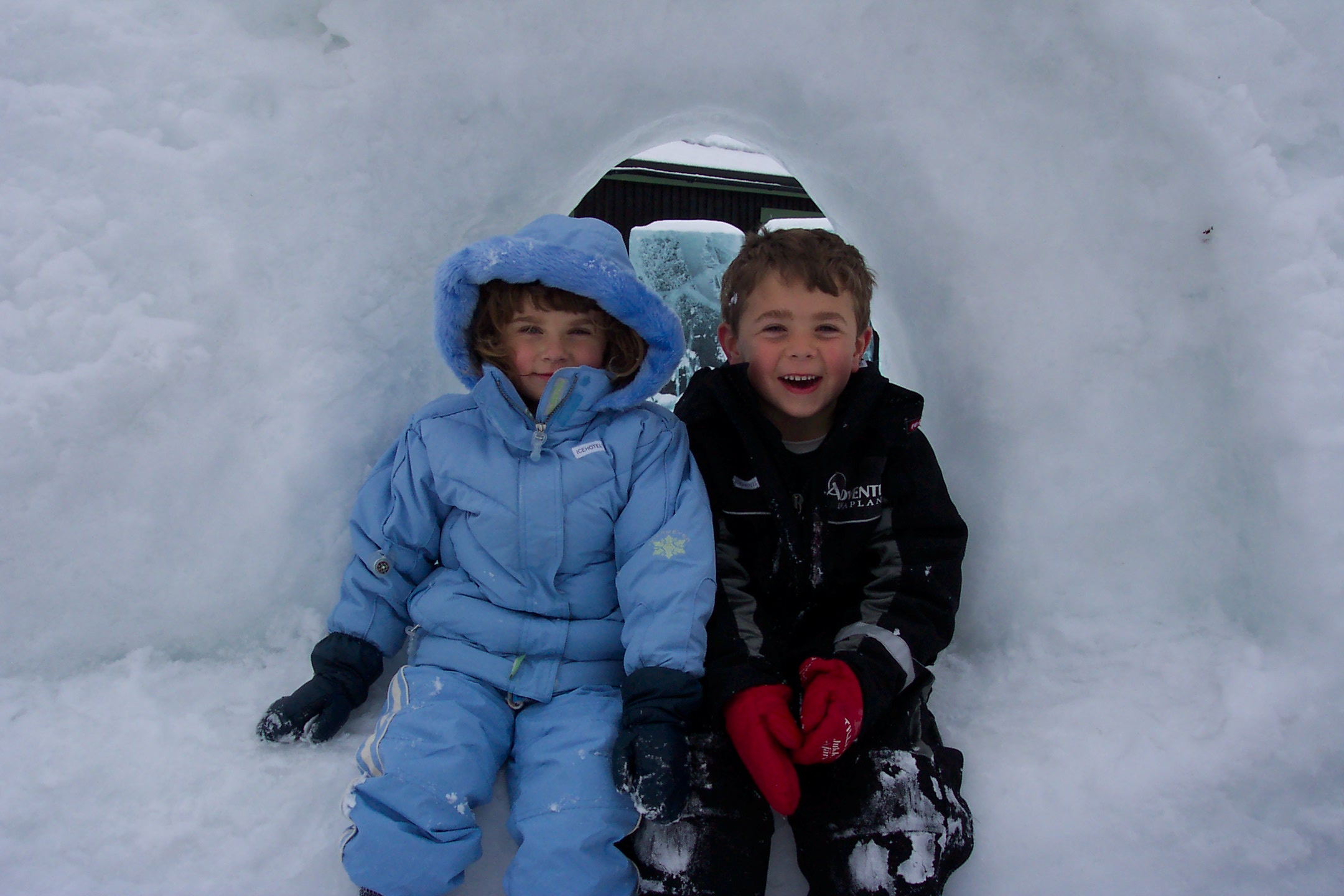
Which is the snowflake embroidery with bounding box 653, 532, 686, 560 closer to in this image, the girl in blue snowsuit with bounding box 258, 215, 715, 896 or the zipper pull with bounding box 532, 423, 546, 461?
the girl in blue snowsuit with bounding box 258, 215, 715, 896

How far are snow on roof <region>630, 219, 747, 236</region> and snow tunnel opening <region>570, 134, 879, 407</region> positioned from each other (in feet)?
0.04

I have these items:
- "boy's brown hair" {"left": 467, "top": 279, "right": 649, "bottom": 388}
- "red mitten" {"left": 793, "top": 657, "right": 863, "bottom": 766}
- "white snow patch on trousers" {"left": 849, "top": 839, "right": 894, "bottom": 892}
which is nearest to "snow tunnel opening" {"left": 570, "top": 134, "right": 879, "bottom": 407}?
"boy's brown hair" {"left": 467, "top": 279, "right": 649, "bottom": 388}

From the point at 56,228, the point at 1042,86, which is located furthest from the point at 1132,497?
the point at 56,228

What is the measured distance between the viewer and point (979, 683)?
1.33 metres

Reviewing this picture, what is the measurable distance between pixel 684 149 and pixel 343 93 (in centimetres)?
642

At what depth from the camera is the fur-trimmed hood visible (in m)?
1.20

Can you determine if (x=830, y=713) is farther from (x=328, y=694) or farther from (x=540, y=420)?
(x=328, y=694)

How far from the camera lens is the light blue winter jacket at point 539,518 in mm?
1142

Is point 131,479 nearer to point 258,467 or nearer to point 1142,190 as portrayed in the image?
point 258,467

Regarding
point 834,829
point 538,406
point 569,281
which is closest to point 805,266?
point 569,281

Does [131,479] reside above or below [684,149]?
below

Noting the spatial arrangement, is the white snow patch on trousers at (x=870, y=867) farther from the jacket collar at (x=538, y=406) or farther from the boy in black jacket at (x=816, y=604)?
the jacket collar at (x=538, y=406)

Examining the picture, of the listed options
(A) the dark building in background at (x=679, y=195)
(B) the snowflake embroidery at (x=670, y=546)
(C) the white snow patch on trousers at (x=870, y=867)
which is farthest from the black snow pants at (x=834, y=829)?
(A) the dark building in background at (x=679, y=195)

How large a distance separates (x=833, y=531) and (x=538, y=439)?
1.70 ft
